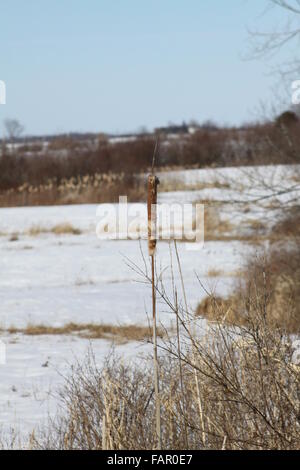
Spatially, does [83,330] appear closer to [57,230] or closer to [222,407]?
[222,407]

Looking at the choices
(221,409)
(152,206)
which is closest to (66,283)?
(221,409)

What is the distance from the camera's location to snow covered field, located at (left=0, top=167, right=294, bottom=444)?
22.1 ft

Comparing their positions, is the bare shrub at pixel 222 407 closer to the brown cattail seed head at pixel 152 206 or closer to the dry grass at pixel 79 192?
the brown cattail seed head at pixel 152 206

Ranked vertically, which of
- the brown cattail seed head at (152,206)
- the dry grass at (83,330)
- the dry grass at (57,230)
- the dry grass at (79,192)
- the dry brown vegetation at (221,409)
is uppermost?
the dry grass at (79,192)

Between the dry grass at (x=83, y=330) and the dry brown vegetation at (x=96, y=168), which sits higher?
the dry brown vegetation at (x=96, y=168)

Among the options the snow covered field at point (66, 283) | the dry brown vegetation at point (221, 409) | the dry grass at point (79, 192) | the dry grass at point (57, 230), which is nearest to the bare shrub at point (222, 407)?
the dry brown vegetation at point (221, 409)

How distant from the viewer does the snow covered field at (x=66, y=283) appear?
6.73 meters

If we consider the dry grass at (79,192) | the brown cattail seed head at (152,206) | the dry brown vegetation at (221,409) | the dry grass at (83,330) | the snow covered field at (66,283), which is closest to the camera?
the brown cattail seed head at (152,206)

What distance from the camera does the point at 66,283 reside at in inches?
510

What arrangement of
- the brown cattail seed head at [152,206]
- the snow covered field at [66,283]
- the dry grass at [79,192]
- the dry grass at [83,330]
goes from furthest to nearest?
the dry grass at [79,192] → the dry grass at [83,330] → the snow covered field at [66,283] → the brown cattail seed head at [152,206]
